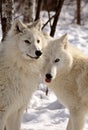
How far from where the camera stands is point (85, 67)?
5.59 meters

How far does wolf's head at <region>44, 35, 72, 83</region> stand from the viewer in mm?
5191

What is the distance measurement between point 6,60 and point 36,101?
2988 millimetres

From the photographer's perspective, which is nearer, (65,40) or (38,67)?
(38,67)

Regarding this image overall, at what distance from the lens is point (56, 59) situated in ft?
17.5

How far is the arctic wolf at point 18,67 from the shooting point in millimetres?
4840

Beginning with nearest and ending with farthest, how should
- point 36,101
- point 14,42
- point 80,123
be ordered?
point 14,42
point 80,123
point 36,101

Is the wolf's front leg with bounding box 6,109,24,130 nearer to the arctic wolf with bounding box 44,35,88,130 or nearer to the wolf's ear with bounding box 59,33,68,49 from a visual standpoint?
the arctic wolf with bounding box 44,35,88,130

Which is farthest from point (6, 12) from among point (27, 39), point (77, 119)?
point (77, 119)

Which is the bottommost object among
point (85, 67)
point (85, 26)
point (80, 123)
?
point (80, 123)

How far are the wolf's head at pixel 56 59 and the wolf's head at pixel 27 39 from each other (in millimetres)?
304

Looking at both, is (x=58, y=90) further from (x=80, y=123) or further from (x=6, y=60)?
(x=6, y=60)

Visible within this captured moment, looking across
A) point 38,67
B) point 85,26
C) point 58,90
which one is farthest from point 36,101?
point 85,26

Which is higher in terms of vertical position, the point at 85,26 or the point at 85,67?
the point at 85,26

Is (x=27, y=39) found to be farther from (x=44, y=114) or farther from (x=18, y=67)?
(x=44, y=114)
